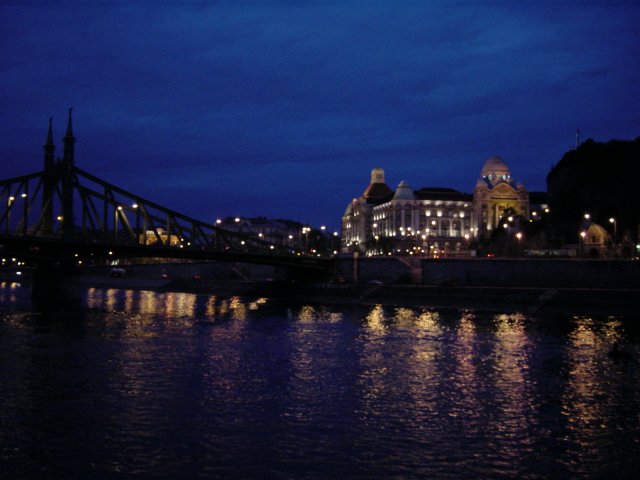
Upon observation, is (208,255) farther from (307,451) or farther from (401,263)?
(307,451)

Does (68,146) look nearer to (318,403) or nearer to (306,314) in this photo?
(306,314)

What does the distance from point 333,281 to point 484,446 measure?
72223mm

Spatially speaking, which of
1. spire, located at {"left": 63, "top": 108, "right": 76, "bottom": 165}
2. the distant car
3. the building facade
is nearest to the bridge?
spire, located at {"left": 63, "top": 108, "right": 76, "bottom": 165}

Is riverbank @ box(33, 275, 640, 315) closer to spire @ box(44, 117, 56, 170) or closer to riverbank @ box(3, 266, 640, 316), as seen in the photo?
riverbank @ box(3, 266, 640, 316)

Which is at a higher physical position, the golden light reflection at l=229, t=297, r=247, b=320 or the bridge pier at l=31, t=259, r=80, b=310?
the bridge pier at l=31, t=259, r=80, b=310

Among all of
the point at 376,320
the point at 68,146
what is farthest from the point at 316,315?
the point at 68,146

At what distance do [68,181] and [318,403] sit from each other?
214ft

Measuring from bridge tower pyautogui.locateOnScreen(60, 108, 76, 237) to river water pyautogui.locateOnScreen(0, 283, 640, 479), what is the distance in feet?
107

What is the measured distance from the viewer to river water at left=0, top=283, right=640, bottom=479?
20.3 meters

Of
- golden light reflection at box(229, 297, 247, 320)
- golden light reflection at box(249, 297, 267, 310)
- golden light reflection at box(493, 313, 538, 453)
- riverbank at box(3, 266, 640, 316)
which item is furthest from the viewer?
golden light reflection at box(249, 297, 267, 310)

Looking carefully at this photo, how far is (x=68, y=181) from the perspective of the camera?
276 ft

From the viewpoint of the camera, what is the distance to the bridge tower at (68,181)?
3187 inches

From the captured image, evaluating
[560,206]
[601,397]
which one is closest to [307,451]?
[601,397]

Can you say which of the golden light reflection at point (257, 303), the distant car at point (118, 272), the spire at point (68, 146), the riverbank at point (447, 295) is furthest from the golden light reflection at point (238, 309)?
the distant car at point (118, 272)
